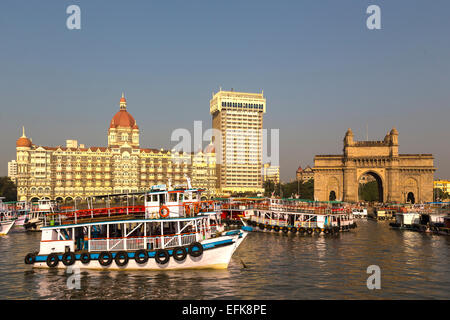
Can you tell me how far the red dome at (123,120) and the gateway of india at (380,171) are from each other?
8110 cm

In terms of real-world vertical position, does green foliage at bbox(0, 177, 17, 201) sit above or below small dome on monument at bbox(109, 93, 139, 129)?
below

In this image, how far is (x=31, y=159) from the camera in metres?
150

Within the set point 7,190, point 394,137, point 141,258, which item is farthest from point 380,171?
point 7,190

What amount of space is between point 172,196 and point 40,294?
11.5 metres

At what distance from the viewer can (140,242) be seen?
31828mm

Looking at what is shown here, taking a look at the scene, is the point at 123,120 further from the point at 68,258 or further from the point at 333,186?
the point at 68,258

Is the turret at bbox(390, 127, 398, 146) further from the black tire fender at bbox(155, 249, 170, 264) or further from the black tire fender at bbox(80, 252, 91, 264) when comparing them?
the black tire fender at bbox(80, 252, 91, 264)

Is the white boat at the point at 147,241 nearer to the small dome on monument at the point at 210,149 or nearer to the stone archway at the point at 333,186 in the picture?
the stone archway at the point at 333,186

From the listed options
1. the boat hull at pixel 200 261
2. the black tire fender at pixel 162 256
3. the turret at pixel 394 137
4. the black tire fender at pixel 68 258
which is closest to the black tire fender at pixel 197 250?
the boat hull at pixel 200 261

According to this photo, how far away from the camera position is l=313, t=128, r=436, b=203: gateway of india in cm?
11362

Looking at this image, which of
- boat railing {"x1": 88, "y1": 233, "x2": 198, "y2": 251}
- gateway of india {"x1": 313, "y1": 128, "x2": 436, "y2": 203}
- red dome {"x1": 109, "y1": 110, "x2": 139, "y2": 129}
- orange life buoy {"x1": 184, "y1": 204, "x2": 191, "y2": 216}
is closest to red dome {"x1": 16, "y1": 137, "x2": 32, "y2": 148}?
red dome {"x1": 109, "y1": 110, "x2": 139, "y2": 129}

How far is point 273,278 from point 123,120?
491ft

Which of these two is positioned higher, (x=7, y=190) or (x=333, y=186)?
(x=333, y=186)

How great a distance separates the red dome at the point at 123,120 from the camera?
17125cm
